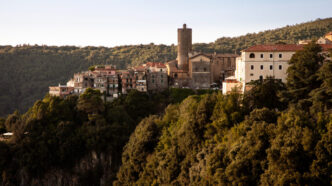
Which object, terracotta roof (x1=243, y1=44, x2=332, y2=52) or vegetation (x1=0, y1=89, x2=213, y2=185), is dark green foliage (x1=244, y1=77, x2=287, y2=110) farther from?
vegetation (x1=0, y1=89, x2=213, y2=185)

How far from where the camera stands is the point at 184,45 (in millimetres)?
57656

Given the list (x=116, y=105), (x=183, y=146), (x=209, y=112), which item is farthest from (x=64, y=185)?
(x=209, y=112)

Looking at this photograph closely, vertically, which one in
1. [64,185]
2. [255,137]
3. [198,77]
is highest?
[198,77]

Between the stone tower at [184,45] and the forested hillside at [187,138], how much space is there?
20.0 ft

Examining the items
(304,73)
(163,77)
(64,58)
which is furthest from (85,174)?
(64,58)

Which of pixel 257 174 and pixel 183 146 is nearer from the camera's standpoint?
pixel 257 174

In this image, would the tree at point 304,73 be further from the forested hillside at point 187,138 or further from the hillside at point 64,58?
the hillside at point 64,58

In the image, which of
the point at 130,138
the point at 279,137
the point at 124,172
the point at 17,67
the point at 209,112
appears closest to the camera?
the point at 279,137

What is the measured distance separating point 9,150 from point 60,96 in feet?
34.3

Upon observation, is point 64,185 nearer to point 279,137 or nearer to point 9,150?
point 9,150

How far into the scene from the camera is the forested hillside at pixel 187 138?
87.9ft

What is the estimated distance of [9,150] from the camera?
1759 inches

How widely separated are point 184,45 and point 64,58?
4766 cm

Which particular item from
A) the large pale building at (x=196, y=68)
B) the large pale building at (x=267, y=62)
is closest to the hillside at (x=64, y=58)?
the large pale building at (x=196, y=68)
